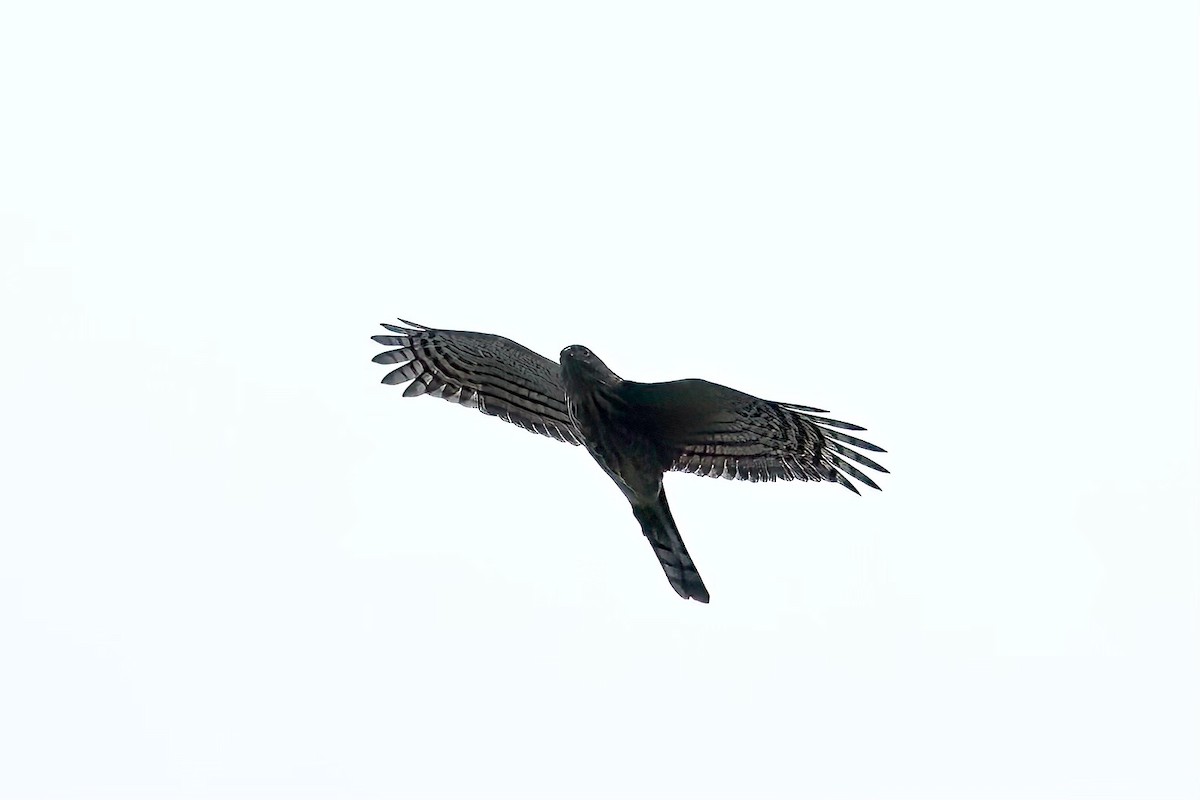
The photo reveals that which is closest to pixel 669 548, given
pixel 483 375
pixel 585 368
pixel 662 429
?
pixel 662 429

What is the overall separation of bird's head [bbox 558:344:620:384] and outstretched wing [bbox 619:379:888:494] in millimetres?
185

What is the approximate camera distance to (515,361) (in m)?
15.8

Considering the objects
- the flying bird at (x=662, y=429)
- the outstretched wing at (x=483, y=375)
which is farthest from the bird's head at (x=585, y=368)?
the outstretched wing at (x=483, y=375)

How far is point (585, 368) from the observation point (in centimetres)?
1463

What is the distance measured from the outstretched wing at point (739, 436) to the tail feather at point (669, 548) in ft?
1.37

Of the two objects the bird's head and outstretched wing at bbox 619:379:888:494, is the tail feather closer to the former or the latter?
outstretched wing at bbox 619:379:888:494

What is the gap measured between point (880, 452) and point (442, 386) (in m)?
3.93

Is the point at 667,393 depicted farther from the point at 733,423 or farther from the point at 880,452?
the point at 880,452

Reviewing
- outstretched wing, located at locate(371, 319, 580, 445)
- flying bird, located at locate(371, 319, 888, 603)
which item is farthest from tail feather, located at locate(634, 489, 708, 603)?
outstretched wing, located at locate(371, 319, 580, 445)

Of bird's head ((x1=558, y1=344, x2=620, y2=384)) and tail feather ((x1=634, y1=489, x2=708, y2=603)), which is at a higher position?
bird's head ((x1=558, y1=344, x2=620, y2=384))

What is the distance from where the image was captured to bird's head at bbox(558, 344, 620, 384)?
14.6 m

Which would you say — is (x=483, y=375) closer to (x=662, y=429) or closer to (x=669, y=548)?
(x=662, y=429)

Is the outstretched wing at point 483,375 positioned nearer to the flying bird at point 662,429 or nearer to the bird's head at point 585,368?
the flying bird at point 662,429

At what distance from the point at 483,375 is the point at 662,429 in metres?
1.91
